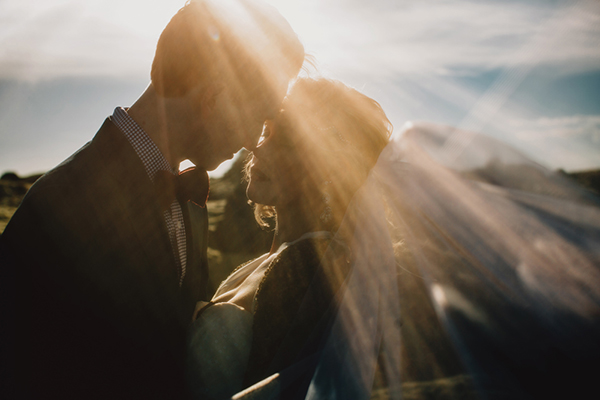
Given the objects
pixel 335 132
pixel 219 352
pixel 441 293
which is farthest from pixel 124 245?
pixel 335 132

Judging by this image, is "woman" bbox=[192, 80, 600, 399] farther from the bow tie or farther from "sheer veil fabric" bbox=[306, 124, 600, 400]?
the bow tie

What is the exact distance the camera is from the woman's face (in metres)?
2.43

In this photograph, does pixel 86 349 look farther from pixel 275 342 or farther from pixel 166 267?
pixel 275 342

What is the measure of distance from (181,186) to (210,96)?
55 cm

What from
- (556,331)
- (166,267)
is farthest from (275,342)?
(556,331)

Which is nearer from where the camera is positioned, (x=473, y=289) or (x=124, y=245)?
(x=473, y=289)

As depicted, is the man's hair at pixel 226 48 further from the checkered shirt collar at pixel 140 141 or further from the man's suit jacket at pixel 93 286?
the man's suit jacket at pixel 93 286

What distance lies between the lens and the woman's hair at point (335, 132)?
2406 millimetres

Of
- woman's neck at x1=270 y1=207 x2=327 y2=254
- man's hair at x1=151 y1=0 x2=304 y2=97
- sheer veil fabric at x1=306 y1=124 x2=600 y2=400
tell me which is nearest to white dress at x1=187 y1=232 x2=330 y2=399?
sheer veil fabric at x1=306 y1=124 x2=600 y2=400

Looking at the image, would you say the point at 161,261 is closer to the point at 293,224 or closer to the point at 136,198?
the point at 136,198

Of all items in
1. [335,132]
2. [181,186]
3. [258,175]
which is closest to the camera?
[181,186]

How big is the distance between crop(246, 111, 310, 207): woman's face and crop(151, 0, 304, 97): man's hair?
15.2 inches

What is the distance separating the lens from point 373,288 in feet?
5.34

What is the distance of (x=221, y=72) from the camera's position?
1.93m
